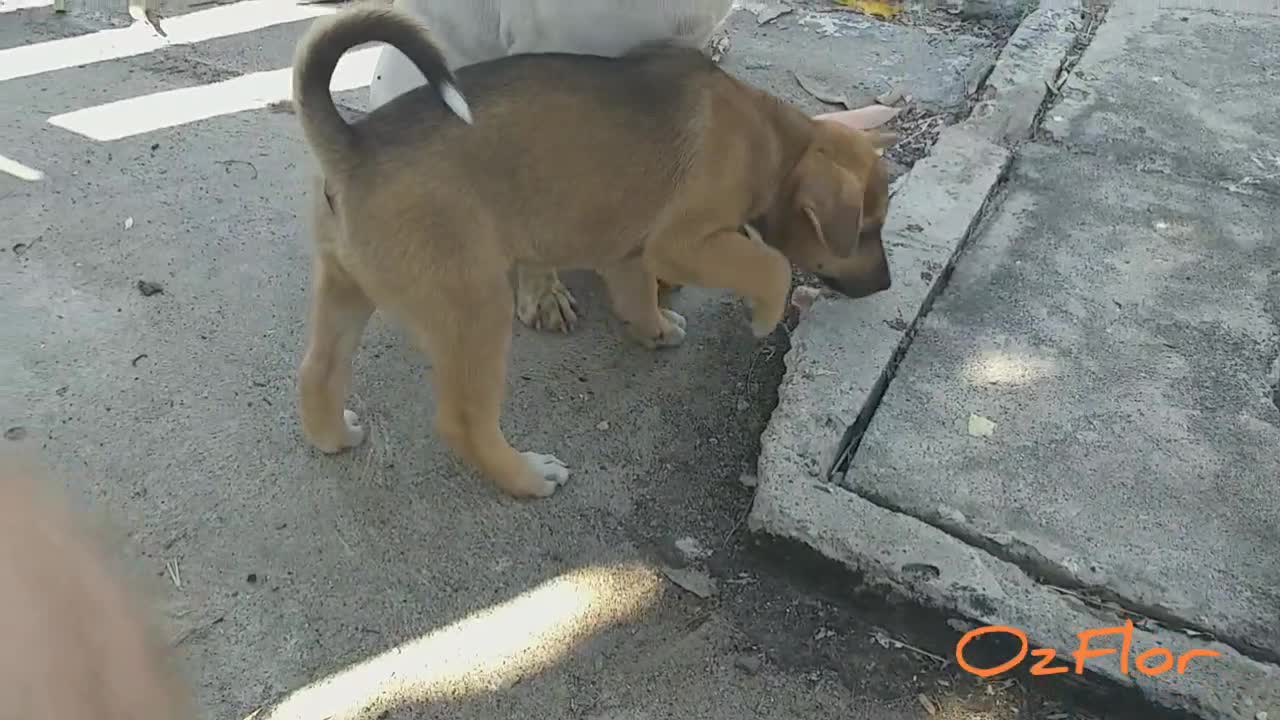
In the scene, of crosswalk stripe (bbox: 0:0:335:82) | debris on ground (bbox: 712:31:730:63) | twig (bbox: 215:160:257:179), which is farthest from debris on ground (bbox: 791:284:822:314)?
crosswalk stripe (bbox: 0:0:335:82)

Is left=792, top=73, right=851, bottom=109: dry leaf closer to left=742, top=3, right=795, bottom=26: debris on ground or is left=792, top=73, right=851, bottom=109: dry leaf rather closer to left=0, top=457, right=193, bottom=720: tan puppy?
left=742, top=3, right=795, bottom=26: debris on ground

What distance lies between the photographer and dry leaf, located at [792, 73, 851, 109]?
4.48 meters

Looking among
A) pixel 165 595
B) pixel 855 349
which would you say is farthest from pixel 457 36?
pixel 165 595

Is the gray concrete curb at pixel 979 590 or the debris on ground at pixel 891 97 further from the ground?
the gray concrete curb at pixel 979 590

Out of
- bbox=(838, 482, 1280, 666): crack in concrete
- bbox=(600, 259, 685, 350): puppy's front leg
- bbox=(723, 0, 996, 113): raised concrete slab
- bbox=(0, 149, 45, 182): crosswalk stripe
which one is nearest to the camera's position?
bbox=(838, 482, 1280, 666): crack in concrete

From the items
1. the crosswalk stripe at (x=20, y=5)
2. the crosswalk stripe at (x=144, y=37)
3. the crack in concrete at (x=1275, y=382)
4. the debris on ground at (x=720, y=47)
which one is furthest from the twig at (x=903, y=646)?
the crosswalk stripe at (x=20, y=5)

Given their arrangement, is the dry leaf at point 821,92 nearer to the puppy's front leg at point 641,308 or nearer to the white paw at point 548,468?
the puppy's front leg at point 641,308

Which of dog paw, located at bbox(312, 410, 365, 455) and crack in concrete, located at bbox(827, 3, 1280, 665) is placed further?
dog paw, located at bbox(312, 410, 365, 455)

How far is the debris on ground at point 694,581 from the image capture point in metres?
2.55

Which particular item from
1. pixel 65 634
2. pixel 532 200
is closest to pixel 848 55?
pixel 532 200

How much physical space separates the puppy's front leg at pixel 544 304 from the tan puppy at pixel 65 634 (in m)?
2.21

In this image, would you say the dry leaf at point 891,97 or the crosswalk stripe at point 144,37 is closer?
the dry leaf at point 891,97

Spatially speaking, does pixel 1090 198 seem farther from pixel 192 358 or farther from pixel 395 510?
pixel 192 358

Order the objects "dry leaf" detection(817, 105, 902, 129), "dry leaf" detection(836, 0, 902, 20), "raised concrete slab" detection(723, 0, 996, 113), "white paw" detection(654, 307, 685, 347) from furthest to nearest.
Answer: "dry leaf" detection(836, 0, 902, 20) → "raised concrete slab" detection(723, 0, 996, 113) → "dry leaf" detection(817, 105, 902, 129) → "white paw" detection(654, 307, 685, 347)
